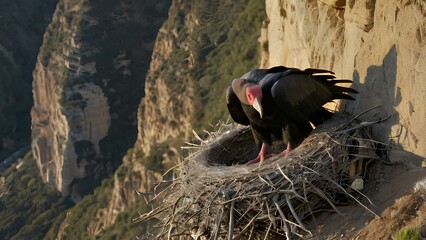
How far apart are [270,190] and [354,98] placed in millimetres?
1344

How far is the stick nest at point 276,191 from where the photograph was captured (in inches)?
133

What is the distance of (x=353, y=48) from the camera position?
4.45 metres

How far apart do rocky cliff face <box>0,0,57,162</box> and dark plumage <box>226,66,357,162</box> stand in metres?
58.3

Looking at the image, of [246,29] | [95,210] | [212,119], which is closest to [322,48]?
[212,119]

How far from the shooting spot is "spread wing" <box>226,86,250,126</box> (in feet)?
14.4

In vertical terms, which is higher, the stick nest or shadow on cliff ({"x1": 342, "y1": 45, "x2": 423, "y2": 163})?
shadow on cliff ({"x1": 342, "y1": 45, "x2": 423, "y2": 163})

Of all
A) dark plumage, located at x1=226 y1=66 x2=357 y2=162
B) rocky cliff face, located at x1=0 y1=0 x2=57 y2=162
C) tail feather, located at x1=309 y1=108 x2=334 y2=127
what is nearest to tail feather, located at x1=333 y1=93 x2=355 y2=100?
dark plumage, located at x1=226 y1=66 x2=357 y2=162

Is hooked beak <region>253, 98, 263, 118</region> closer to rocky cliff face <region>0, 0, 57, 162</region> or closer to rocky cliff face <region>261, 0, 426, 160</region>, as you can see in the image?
rocky cliff face <region>261, 0, 426, 160</region>

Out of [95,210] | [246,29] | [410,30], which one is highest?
[410,30]

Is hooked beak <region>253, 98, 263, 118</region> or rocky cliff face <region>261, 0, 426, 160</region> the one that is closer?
rocky cliff face <region>261, 0, 426, 160</region>

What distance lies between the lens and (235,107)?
14.5ft

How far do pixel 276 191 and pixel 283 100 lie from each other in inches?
33.6

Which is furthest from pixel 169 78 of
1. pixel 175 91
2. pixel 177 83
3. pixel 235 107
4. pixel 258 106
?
pixel 258 106

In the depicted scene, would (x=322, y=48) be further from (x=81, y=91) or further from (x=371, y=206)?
(x=81, y=91)
